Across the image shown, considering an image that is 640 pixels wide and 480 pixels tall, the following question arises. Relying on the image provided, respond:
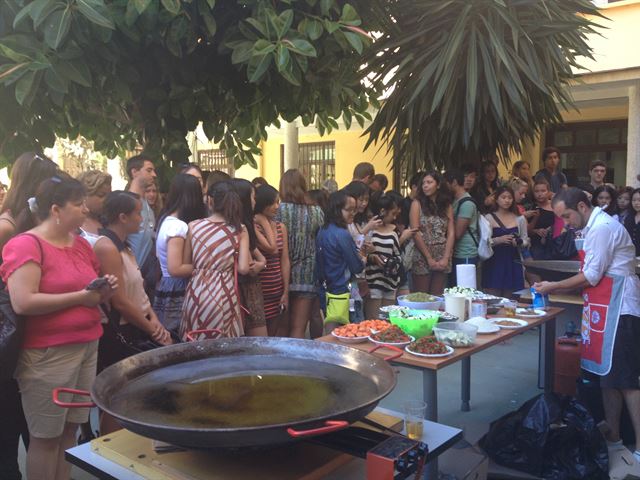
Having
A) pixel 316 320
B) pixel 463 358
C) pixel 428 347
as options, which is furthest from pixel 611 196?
pixel 428 347

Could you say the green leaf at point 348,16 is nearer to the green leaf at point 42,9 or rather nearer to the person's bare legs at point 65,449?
the green leaf at point 42,9

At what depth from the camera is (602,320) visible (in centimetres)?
364

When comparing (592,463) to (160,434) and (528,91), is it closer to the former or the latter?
(160,434)

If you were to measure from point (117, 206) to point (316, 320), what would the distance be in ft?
7.85

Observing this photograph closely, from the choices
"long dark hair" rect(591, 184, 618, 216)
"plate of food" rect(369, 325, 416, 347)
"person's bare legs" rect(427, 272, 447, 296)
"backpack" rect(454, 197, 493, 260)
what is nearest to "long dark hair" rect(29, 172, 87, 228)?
"plate of food" rect(369, 325, 416, 347)

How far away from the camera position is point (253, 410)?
1758 mm

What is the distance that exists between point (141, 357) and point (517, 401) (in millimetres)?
3466

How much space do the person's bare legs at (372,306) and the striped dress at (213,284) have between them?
6.89 feet

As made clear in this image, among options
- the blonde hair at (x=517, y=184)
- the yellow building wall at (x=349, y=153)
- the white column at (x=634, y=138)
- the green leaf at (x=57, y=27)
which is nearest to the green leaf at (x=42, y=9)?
the green leaf at (x=57, y=27)

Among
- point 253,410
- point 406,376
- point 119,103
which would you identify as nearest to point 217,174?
point 119,103

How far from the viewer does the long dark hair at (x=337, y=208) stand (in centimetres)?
476

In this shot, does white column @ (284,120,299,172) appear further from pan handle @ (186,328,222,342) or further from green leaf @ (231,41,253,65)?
pan handle @ (186,328,222,342)

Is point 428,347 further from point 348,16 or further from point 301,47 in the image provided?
point 348,16

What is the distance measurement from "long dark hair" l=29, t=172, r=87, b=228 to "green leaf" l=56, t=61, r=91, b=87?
52.5 inches
